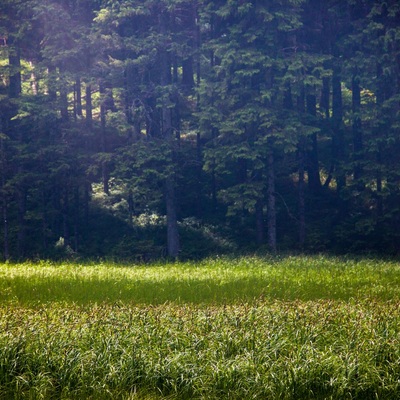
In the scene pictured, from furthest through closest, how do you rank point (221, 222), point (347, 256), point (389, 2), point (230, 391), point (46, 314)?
point (221, 222) < point (389, 2) < point (347, 256) < point (46, 314) < point (230, 391)

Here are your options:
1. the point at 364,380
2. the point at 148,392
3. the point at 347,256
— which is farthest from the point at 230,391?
the point at 347,256

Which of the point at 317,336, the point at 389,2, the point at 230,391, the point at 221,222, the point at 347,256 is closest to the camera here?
the point at 230,391

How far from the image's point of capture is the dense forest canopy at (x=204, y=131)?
26312 mm

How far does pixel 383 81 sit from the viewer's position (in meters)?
28.1

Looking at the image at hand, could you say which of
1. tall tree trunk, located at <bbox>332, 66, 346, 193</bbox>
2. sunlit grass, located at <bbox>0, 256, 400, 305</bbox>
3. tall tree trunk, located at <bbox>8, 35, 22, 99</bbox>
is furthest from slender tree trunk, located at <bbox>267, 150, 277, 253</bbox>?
tall tree trunk, located at <bbox>8, 35, 22, 99</bbox>

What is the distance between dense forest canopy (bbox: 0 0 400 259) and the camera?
2631cm

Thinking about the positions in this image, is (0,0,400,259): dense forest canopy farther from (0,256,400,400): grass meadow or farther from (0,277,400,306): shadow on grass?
(0,256,400,400): grass meadow

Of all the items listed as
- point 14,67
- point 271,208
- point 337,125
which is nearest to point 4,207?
point 14,67

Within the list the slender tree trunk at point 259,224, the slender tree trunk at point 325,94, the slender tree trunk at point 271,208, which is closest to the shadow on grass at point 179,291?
the slender tree trunk at point 271,208

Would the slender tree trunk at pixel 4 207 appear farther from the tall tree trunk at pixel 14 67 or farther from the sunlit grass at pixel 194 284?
the sunlit grass at pixel 194 284

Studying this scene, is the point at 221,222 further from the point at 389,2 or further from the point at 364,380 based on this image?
the point at 364,380

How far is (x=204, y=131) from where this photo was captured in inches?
1100

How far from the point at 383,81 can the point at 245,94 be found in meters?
6.96

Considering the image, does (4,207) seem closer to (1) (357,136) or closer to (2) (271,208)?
(2) (271,208)
